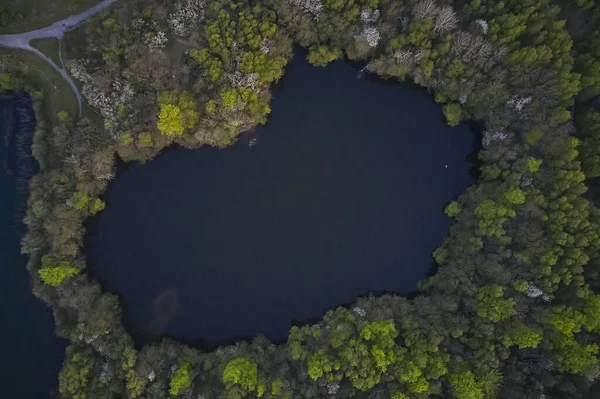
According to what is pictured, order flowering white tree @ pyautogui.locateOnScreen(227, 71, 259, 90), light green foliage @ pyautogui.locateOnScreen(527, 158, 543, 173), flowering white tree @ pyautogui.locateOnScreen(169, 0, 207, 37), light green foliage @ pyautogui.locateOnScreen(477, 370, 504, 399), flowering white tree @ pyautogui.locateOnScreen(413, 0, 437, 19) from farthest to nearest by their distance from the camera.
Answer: flowering white tree @ pyautogui.locateOnScreen(169, 0, 207, 37) → flowering white tree @ pyautogui.locateOnScreen(227, 71, 259, 90) → light green foliage @ pyautogui.locateOnScreen(527, 158, 543, 173) → flowering white tree @ pyautogui.locateOnScreen(413, 0, 437, 19) → light green foliage @ pyautogui.locateOnScreen(477, 370, 504, 399)

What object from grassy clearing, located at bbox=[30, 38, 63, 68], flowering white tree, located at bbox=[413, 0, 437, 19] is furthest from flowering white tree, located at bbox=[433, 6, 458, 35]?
grassy clearing, located at bbox=[30, 38, 63, 68]

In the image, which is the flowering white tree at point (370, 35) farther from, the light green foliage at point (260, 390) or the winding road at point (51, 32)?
the light green foliage at point (260, 390)

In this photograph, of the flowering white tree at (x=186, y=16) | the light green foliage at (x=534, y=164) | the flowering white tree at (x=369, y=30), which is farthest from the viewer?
the flowering white tree at (x=186, y=16)

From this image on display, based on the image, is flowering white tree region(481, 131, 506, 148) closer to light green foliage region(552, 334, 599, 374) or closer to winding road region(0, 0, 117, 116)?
light green foliage region(552, 334, 599, 374)

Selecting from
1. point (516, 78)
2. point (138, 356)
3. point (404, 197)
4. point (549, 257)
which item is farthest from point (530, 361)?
point (138, 356)

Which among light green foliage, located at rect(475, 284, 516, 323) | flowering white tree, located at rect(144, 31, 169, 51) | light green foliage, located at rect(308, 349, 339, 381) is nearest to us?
light green foliage, located at rect(475, 284, 516, 323)

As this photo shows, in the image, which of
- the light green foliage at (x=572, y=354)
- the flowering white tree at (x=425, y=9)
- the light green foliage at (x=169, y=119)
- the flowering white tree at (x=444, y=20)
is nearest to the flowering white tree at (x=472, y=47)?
the flowering white tree at (x=444, y=20)
